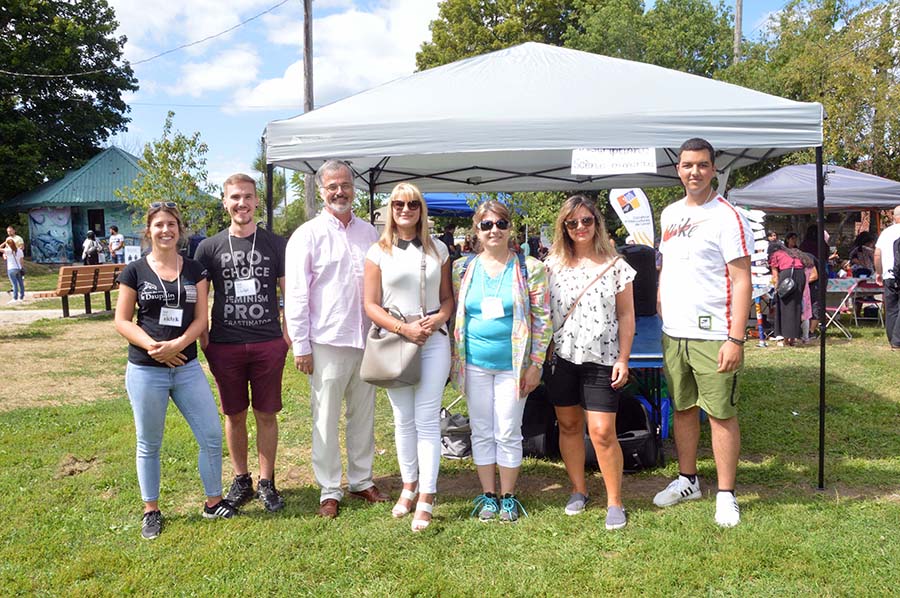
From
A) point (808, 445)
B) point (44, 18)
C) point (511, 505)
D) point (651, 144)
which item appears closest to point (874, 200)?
point (808, 445)

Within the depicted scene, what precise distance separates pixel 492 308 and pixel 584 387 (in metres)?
0.62

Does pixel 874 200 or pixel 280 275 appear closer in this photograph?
pixel 280 275

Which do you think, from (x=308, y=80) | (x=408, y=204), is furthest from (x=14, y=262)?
(x=408, y=204)

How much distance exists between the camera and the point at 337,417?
11.5ft

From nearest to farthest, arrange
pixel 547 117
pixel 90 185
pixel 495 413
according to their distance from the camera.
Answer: pixel 495 413
pixel 547 117
pixel 90 185

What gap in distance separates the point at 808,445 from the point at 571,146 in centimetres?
281

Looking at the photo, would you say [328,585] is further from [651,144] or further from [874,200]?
[874,200]

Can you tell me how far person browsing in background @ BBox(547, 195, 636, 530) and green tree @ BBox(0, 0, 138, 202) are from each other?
89.4 ft

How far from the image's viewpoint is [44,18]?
2597cm

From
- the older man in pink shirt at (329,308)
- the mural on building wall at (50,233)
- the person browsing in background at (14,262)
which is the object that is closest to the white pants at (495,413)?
the older man in pink shirt at (329,308)

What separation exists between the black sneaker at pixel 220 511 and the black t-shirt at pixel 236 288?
895 mm

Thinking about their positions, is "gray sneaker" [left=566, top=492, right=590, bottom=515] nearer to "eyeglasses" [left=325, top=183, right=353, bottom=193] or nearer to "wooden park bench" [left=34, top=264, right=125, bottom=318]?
"eyeglasses" [left=325, top=183, right=353, bottom=193]

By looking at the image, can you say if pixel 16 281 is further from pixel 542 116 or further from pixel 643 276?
pixel 542 116

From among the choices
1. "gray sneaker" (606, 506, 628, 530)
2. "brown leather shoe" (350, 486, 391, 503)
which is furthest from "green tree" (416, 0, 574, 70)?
"gray sneaker" (606, 506, 628, 530)
